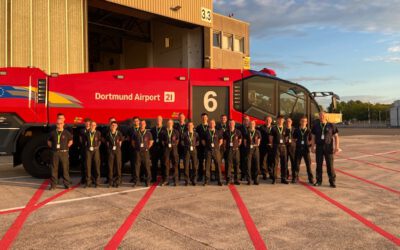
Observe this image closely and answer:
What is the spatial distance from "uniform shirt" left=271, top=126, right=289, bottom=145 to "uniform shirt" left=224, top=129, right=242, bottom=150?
852mm

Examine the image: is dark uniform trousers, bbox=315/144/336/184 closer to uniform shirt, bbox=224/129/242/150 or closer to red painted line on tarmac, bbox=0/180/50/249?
uniform shirt, bbox=224/129/242/150

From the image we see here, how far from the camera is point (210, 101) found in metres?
9.01

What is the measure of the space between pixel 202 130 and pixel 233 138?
78 cm

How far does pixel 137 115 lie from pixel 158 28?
17870mm

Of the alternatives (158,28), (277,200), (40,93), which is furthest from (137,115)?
(158,28)

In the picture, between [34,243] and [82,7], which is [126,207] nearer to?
[34,243]

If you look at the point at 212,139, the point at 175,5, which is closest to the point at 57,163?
the point at 212,139

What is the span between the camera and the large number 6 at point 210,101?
8.99 metres

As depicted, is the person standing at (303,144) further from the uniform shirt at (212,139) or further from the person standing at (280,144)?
the uniform shirt at (212,139)

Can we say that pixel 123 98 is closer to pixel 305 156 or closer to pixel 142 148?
pixel 142 148

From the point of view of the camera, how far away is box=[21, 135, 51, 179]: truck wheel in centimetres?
838

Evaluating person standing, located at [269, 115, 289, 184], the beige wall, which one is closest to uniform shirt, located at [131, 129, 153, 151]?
person standing, located at [269, 115, 289, 184]

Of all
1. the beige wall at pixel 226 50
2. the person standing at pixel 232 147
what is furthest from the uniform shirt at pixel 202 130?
the beige wall at pixel 226 50

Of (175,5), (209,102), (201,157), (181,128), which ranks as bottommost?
(201,157)
